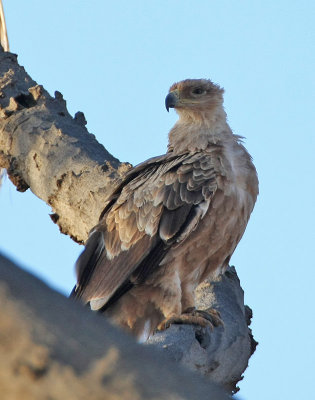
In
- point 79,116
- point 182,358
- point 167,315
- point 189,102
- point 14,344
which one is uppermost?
point 189,102

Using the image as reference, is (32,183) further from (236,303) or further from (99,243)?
(236,303)

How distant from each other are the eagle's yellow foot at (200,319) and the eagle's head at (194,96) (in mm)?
2471

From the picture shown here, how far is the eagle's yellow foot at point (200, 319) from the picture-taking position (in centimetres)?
469

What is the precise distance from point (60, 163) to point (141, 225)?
92 cm

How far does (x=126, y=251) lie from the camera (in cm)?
570

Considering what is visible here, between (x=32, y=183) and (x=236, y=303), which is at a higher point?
(x=32, y=183)

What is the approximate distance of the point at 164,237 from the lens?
5613mm

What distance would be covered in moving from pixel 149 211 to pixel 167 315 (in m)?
0.86

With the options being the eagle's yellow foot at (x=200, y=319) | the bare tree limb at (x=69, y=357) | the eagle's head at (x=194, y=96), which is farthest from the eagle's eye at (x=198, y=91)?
the bare tree limb at (x=69, y=357)

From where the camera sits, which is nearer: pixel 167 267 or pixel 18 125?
pixel 167 267

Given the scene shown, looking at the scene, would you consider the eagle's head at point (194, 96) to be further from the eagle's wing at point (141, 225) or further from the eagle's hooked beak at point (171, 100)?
the eagle's wing at point (141, 225)

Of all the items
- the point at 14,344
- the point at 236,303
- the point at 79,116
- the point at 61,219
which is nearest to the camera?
the point at 14,344

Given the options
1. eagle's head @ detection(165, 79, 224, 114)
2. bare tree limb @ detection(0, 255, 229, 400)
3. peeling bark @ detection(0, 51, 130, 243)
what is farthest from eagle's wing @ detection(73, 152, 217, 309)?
bare tree limb @ detection(0, 255, 229, 400)

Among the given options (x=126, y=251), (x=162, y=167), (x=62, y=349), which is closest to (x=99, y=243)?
(x=126, y=251)
